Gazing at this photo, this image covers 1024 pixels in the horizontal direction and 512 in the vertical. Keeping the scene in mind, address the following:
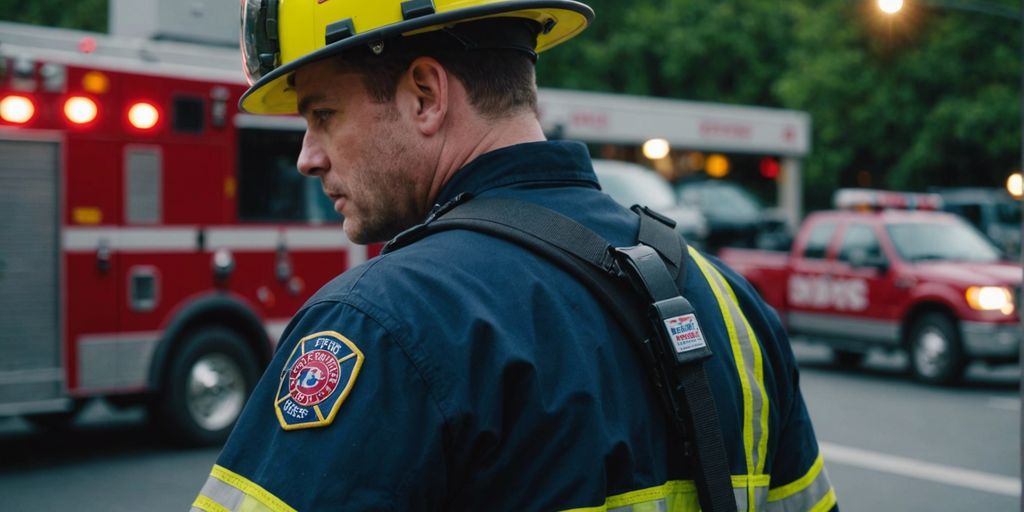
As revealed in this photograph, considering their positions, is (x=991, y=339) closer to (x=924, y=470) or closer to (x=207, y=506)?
(x=924, y=470)

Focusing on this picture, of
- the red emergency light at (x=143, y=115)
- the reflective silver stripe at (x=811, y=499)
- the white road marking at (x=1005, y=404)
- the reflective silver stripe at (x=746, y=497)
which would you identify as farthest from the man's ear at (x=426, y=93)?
the white road marking at (x=1005, y=404)

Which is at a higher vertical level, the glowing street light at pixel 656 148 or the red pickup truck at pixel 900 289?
the glowing street light at pixel 656 148

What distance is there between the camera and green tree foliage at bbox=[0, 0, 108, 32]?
1209 inches

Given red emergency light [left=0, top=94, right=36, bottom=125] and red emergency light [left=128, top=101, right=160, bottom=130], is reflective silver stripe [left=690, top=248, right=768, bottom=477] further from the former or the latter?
red emergency light [left=128, top=101, right=160, bottom=130]

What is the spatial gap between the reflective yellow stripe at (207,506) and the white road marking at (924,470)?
6.92 m

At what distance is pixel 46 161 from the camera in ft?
25.3

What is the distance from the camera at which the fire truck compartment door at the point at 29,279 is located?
25.0 feet

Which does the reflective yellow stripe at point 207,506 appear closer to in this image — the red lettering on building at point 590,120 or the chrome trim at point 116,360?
the chrome trim at point 116,360

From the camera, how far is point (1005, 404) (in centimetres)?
1081

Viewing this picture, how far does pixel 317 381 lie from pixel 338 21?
53cm

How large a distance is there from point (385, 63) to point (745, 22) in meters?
35.5

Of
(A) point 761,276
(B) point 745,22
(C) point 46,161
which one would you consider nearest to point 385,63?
(C) point 46,161

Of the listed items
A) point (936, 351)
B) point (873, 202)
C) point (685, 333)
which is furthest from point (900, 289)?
point (685, 333)

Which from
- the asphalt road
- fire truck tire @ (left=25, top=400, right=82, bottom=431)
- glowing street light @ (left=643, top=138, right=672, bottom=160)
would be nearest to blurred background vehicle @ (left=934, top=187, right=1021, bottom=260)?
glowing street light @ (left=643, top=138, right=672, bottom=160)
